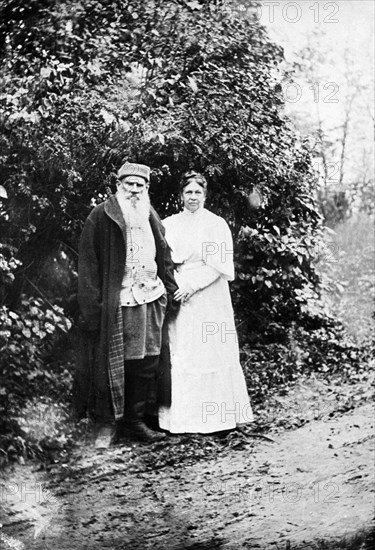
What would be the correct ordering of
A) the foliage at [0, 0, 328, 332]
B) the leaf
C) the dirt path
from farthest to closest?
the leaf, the foliage at [0, 0, 328, 332], the dirt path

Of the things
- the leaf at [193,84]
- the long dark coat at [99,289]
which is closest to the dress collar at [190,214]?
the long dark coat at [99,289]

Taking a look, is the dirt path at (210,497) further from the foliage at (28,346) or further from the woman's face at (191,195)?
the woman's face at (191,195)

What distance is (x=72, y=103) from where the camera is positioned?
292 centimetres

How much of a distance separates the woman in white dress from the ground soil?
0.35 feet

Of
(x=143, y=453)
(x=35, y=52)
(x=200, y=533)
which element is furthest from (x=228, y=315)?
(x=35, y=52)

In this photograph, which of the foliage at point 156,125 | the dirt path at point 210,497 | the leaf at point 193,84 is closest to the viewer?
the dirt path at point 210,497

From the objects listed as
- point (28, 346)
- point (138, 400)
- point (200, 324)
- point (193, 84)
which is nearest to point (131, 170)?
point (193, 84)

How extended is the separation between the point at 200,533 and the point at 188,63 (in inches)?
70.8

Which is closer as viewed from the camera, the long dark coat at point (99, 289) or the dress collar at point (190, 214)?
the long dark coat at point (99, 289)

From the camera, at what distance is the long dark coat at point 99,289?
9.27ft

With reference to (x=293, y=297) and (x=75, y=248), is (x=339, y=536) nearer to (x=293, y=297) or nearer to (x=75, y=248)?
(x=293, y=297)

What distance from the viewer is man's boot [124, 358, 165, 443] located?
9.40ft

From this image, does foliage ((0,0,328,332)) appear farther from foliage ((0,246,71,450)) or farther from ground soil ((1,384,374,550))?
ground soil ((1,384,374,550))

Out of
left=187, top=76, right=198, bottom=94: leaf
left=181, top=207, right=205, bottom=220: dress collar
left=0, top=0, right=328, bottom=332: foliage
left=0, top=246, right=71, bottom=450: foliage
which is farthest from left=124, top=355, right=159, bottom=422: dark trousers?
left=187, top=76, right=198, bottom=94: leaf
